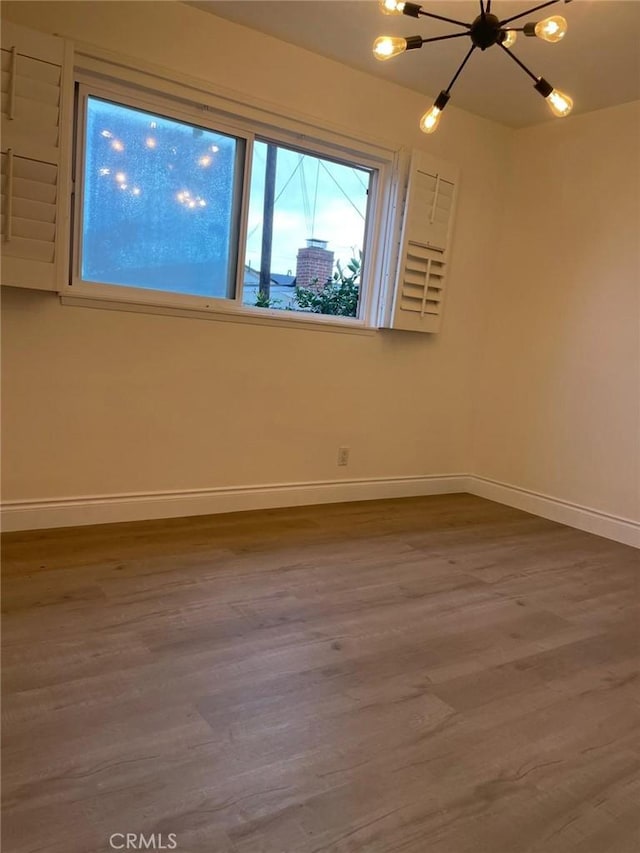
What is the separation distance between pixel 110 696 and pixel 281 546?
1262 millimetres

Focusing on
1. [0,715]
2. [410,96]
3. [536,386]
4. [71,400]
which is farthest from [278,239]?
[0,715]

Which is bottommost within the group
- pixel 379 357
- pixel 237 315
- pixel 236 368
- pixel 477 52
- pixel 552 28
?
pixel 236 368

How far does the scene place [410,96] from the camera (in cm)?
337

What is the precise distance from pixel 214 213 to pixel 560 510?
269cm

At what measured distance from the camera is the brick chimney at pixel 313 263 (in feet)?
10.9

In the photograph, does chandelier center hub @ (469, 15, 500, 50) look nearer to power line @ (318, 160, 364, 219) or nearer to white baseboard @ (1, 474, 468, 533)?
power line @ (318, 160, 364, 219)

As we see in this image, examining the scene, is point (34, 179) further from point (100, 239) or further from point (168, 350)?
point (168, 350)

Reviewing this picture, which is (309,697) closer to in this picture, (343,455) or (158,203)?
(343,455)

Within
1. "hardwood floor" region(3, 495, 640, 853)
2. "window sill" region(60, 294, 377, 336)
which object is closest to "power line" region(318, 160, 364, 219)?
"window sill" region(60, 294, 377, 336)

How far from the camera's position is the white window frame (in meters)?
2.57

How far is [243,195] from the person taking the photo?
299 cm

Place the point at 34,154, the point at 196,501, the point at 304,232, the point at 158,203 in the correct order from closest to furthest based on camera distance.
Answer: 1. the point at 34,154
2. the point at 158,203
3. the point at 196,501
4. the point at 304,232

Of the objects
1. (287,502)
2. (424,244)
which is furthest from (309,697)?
(424,244)

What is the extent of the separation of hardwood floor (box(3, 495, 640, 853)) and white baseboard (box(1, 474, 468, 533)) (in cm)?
11
